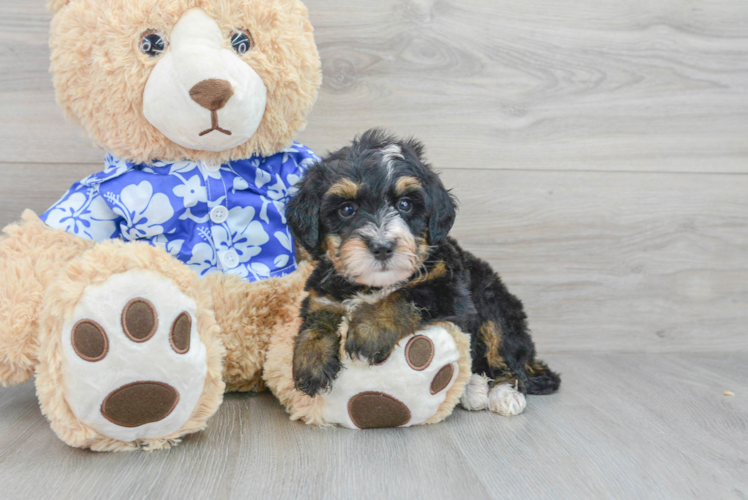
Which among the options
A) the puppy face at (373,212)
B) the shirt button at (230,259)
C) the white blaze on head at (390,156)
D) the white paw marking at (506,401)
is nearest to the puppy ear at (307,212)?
the puppy face at (373,212)

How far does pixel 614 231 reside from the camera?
272cm

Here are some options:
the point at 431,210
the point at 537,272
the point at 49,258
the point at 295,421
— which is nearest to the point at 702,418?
the point at 537,272

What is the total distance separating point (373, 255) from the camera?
155 centimetres

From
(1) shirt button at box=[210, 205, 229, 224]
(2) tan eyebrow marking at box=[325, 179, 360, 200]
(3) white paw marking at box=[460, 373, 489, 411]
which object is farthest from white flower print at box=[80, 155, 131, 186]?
(3) white paw marking at box=[460, 373, 489, 411]

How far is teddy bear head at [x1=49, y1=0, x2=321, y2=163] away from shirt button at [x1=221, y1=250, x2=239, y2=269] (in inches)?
12.2

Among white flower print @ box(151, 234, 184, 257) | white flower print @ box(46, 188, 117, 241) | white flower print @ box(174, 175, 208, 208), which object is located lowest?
white flower print @ box(151, 234, 184, 257)

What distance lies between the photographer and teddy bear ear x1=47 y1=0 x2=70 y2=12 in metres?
1.85

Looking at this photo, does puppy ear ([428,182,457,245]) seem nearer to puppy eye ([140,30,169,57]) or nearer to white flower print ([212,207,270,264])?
white flower print ([212,207,270,264])

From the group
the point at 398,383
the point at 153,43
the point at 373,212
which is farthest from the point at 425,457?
the point at 153,43

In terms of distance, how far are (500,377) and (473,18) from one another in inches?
59.5

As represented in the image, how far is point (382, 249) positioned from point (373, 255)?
31 mm

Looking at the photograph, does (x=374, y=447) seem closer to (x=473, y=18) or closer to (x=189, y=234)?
(x=189, y=234)

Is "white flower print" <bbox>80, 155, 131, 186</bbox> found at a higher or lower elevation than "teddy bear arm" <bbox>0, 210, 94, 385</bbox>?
higher

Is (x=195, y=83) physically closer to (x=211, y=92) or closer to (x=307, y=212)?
(x=211, y=92)
